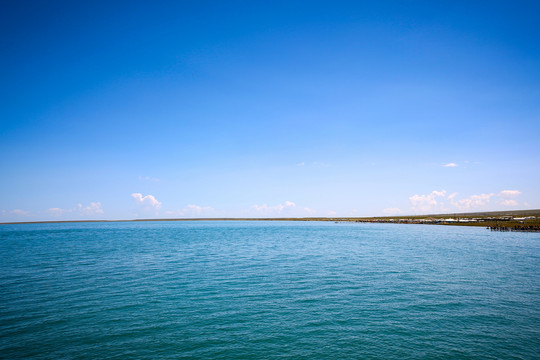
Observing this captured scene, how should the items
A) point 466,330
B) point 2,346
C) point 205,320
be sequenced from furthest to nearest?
point 205,320, point 466,330, point 2,346

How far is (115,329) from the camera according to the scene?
714 inches

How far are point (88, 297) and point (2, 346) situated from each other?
9010mm

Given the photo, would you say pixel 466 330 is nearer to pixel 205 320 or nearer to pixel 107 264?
pixel 205 320

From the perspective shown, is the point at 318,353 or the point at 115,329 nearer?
the point at 318,353

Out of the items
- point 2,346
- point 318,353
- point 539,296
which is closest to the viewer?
point 318,353

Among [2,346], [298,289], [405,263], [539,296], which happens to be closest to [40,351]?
[2,346]

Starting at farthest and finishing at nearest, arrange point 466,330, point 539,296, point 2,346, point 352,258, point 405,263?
point 352,258 < point 405,263 < point 539,296 < point 466,330 < point 2,346

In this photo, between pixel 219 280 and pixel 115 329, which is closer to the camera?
pixel 115 329

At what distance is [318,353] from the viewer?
14750mm

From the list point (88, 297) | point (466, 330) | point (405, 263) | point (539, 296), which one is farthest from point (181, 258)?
point (539, 296)

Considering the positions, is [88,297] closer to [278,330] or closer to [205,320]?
[205,320]

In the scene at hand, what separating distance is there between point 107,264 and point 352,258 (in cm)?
3706

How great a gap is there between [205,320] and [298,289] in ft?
33.6

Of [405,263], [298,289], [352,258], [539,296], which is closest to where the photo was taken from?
[539,296]
